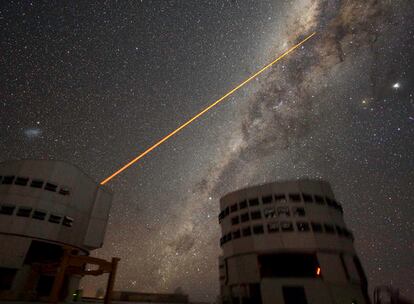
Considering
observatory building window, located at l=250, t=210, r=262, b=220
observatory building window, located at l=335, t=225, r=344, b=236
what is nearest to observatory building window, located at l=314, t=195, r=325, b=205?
observatory building window, located at l=335, t=225, r=344, b=236

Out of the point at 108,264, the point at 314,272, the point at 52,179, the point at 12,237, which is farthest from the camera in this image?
the point at 314,272

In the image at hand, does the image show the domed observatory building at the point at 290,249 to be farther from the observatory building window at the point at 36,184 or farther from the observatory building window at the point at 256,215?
the observatory building window at the point at 36,184

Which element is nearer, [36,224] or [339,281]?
[36,224]

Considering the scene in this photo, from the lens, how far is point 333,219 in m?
41.6

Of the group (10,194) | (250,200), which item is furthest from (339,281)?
(10,194)

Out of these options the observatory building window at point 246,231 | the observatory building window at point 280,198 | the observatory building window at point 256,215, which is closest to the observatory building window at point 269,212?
the observatory building window at point 256,215

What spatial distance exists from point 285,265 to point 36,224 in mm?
38135

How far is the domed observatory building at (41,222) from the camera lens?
99.8 feet

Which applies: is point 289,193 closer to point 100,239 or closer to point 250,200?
point 250,200

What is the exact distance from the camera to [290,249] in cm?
3903

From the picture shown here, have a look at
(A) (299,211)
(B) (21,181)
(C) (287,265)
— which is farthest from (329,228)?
(B) (21,181)

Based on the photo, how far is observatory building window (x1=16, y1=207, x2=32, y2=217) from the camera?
106 feet

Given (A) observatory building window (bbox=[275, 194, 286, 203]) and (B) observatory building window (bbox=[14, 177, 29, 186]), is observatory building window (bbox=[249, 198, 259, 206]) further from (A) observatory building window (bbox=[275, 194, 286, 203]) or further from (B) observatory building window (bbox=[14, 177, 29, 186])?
(B) observatory building window (bbox=[14, 177, 29, 186])

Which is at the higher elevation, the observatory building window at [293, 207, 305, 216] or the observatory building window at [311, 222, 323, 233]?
the observatory building window at [293, 207, 305, 216]
